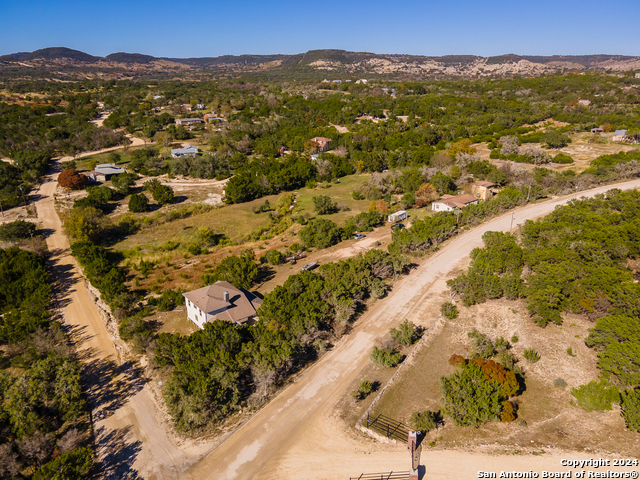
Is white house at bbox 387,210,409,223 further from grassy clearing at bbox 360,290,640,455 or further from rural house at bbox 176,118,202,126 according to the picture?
rural house at bbox 176,118,202,126

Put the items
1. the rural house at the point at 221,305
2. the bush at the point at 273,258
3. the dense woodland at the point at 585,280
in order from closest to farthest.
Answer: the dense woodland at the point at 585,280 < the rural house at the point at 221,305 < the bush at the point at 273,258

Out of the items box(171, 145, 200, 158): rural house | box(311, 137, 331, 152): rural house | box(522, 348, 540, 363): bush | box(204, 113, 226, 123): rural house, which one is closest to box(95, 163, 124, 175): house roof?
box(171, 145, 200, 158): rural house

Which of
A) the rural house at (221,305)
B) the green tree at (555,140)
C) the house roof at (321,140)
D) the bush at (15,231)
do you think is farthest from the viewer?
the house roof at (321,140)

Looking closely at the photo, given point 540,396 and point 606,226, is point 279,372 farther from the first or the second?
point 606,226

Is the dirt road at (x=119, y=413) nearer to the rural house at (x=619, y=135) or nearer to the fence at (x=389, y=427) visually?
the fence at (x=389, y=427)

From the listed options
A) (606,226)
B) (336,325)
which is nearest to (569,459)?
(336,325)

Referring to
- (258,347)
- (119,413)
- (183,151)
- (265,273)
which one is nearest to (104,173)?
(183,151)

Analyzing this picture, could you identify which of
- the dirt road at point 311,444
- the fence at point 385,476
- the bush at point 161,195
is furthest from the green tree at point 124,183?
the fence at point 385,476
